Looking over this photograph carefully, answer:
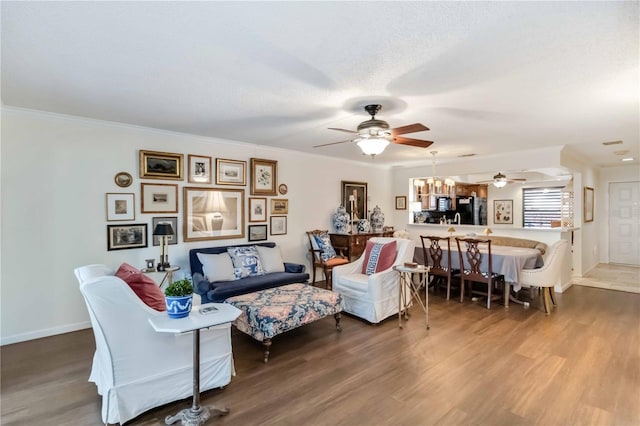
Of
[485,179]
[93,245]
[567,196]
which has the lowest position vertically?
[93,245]

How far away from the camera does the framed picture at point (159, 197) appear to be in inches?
162

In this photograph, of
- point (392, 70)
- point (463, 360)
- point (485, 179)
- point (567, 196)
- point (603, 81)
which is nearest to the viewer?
point (392, 70)

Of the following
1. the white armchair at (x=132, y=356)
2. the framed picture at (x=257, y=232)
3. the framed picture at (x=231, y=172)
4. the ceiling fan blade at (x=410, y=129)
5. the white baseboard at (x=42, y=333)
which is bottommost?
the white baseboard at (x=42, y=333)

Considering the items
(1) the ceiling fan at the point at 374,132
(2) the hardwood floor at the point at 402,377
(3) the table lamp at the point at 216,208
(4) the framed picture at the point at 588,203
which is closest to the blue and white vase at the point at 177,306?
(2) the hardwood floor at the point at 402,377

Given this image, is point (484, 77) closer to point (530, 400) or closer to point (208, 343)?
point (530, 400)

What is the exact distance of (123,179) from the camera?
3.96 m

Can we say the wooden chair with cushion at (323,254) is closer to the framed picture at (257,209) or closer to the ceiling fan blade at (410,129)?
the framed picture at (257,209)

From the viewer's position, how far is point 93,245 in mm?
3768

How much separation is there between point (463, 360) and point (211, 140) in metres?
4.21

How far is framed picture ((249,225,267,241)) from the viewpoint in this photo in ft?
17.0

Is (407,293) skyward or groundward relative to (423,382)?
skyward

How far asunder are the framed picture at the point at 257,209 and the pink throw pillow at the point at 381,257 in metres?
1.95

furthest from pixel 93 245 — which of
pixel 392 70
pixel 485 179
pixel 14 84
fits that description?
pixel 485 179

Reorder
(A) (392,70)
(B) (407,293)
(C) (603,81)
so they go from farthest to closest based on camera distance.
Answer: (B) (407,293), (C) (603,81), (A) (392,70)
